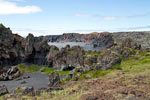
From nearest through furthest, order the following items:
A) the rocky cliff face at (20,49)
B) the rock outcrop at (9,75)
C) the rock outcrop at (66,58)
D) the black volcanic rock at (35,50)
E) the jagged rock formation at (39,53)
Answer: the rock outcrop at (9,75), the rock outcrop at (66,58), the jagged rock formation at (39,53), the rocky cliff face at (20,49), the black volcanic rock at (35,50)

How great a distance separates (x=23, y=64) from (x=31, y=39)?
67.5 feet

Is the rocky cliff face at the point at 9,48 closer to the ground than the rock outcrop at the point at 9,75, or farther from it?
farther from it

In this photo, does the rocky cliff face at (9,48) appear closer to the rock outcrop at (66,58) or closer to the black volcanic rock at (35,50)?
the black volcanic rock at (35,50)

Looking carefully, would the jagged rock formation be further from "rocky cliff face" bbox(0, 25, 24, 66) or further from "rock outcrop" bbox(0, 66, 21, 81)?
"rock outcrop" bbox(0, 66, 21, 81)

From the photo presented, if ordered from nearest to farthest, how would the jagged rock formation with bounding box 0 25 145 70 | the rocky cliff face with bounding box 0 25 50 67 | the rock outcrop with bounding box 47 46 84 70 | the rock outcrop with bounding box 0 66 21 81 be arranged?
the rock outcrop with bounding box 0 66 21 81, the rock outcrop with bounding box 47 46 84 70, the jagged rock formation with bounding box 0 25 145 70, the rocky cliff face with bounding box 0 25 50 67

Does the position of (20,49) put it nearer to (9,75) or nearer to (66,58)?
(66,58)

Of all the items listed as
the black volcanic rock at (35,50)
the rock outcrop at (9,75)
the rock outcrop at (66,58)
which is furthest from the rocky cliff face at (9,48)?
Answer: the rock outcrop at (9,75)

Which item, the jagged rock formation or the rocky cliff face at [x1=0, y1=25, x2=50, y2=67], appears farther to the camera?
the rocky cliff face at [x1=0, y1=25, x2=50, y2=67]

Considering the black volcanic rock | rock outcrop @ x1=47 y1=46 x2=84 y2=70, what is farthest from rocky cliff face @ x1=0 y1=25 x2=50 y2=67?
rock outcrop @ x1=47 y1=46 x2=84 y2=70

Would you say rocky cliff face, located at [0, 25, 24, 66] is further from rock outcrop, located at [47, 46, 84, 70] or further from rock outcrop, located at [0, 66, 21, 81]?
rock outcrop, located at [0, 66, 21, 81]

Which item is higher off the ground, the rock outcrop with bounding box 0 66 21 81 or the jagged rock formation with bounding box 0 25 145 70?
the jagged rock formation with bounding box 0 25 145 70

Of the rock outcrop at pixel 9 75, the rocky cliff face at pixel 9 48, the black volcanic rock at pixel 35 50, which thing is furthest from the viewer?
the black volcanic rock at pixel 35 50

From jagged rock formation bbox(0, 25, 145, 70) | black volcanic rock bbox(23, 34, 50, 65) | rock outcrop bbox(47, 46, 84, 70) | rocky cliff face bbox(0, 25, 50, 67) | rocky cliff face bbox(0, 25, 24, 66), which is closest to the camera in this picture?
rock outcrop bbox(47, 46, 84, 70)

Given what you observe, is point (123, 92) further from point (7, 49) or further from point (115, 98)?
point (7, 49)
